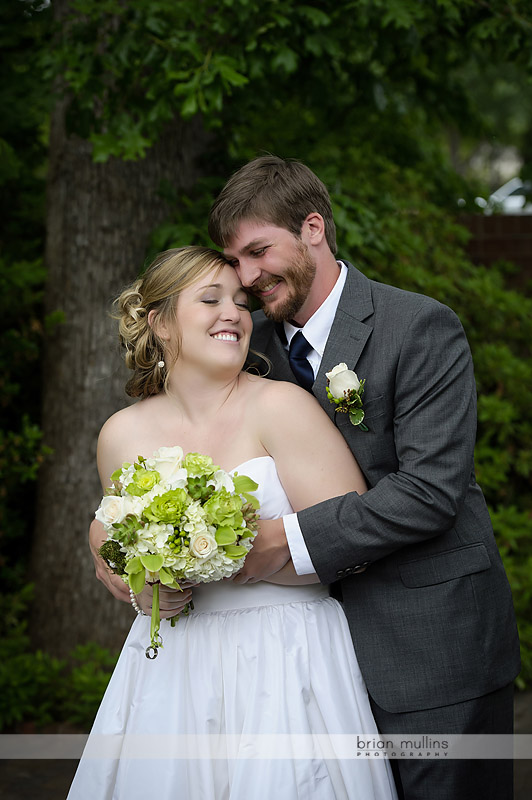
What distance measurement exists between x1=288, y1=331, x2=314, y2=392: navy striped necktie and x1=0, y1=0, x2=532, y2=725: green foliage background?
1439 mm

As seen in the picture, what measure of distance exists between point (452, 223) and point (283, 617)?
510 centimetres

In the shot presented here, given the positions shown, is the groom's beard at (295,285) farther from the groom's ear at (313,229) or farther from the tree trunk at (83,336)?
the tree trunk at (83,336)

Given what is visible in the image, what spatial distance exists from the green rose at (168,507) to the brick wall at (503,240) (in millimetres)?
5567

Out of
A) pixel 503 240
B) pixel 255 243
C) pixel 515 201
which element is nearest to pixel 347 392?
pixel 255 243

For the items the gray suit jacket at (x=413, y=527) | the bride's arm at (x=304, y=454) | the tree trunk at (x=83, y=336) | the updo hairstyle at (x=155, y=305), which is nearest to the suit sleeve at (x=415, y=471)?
the gray suit jacket at (x=413, y=527)

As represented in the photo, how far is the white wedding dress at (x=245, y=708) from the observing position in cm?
259

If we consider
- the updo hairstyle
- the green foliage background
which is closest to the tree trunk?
the green foliage background

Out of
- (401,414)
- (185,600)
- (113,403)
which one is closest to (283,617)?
(185,600)

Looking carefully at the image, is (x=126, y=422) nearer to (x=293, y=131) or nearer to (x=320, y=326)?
(x=320, y=326)

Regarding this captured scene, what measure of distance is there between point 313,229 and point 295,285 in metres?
0.23

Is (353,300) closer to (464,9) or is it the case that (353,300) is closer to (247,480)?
(247,480)

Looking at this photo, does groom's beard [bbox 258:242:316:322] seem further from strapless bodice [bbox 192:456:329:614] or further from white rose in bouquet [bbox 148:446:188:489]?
white rose in bouquet [bbox 148:446:188:489]

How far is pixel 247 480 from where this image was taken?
247 centimetres

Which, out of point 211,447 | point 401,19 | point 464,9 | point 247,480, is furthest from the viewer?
point 464,9
